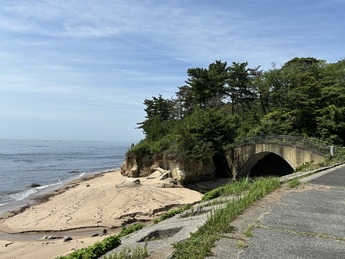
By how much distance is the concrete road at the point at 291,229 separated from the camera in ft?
16.6

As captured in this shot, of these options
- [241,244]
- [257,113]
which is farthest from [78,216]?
[257,113]

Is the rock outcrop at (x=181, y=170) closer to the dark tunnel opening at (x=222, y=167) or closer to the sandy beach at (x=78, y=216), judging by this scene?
the sandy beach at (x=78, y=216)

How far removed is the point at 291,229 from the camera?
6.26 metres

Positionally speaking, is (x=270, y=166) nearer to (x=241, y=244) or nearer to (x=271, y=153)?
(x=271, y=153)

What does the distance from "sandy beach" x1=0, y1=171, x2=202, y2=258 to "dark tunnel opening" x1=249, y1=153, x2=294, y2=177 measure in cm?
1256

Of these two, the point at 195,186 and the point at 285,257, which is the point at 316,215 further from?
the point at 195,186

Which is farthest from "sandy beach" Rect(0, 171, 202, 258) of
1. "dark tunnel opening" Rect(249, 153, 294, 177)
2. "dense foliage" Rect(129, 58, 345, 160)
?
"dark tunnel opening" Rect(249, 153, 294, 177)

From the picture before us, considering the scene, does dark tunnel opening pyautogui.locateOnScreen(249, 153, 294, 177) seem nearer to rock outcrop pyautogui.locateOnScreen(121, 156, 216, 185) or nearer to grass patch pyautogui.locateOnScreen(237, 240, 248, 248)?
rock outcrop pyautogui.locateOnScreen(121, 156, 216, 185)

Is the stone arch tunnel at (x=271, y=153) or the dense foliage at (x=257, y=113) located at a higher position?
the dense foliage at (x=257, y=113)

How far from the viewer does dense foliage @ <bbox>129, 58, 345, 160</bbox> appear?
29339mm

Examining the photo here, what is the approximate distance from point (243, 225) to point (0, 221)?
64.2 ft

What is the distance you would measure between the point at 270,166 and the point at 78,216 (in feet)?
77.4

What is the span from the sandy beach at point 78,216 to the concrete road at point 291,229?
9038 millimetres

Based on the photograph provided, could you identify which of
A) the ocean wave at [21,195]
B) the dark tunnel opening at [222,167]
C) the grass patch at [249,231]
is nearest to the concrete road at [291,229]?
the grass patch at [249,231]
